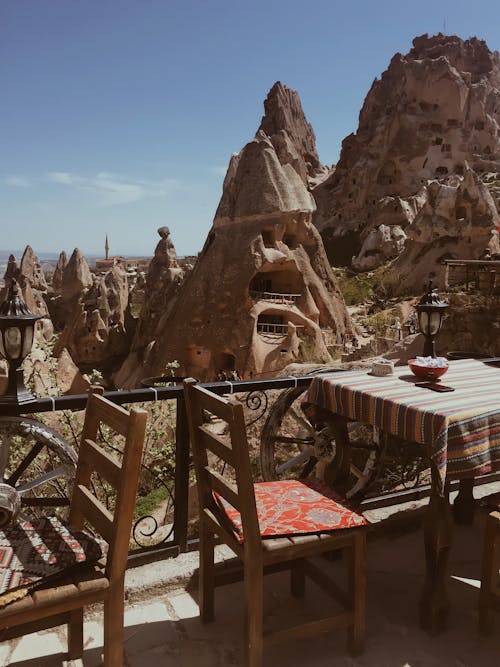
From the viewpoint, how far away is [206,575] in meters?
2.50

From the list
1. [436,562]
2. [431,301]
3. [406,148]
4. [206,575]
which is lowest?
[206,575]

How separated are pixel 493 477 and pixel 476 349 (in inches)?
386

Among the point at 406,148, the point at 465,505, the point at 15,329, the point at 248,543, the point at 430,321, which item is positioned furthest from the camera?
the point at 406,148

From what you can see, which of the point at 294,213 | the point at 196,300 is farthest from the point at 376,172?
the point at 196,300

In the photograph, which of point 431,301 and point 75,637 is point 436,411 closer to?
point 75,637

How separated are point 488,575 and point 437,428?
0.73 metres

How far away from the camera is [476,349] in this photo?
1313 cm

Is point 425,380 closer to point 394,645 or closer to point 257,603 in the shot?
point 394,645

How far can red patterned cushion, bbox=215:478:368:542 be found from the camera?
7.11 ft

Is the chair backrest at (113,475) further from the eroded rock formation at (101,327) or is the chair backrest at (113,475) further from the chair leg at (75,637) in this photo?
the eroded rock formation at (101,327)

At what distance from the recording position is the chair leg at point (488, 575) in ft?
7.76

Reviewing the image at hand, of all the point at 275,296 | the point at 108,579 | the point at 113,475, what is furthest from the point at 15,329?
the point at 275,296

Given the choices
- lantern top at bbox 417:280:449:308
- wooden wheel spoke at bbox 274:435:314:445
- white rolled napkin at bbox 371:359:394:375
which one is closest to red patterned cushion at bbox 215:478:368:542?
wooden wheel spoke at bbox 274:435:314:445

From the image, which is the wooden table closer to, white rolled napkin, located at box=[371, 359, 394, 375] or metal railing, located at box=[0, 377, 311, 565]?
white rolled napkin, located at box=[371, 359, 394, 375]
